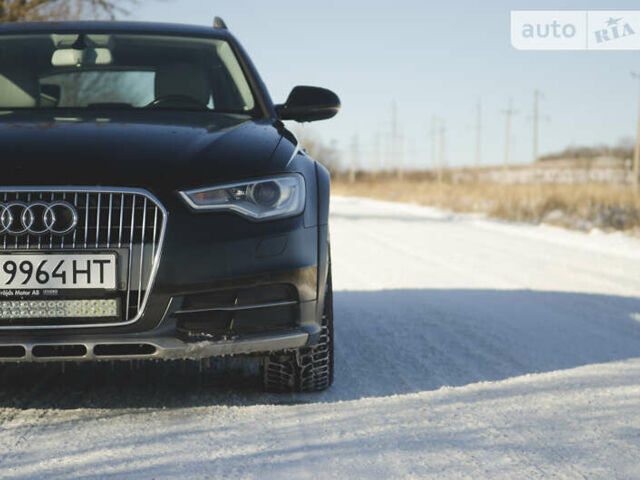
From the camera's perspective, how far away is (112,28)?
437cm

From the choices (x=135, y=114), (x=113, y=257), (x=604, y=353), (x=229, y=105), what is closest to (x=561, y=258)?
(x=604, y=353)

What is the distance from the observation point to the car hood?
277cm

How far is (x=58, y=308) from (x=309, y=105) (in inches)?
67.8

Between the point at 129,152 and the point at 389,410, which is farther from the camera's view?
the point at 389,410

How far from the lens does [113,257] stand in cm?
270

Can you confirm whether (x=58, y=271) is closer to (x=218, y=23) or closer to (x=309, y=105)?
(x=309, y=105)

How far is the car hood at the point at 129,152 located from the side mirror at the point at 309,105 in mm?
590

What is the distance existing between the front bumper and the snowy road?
0.84 feet

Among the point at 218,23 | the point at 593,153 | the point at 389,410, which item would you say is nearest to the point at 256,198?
the point at 389,410

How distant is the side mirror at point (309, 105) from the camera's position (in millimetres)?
3963

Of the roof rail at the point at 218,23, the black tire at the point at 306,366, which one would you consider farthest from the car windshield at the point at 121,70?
the black tire at the point at 306,366

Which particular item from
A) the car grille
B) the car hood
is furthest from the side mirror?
the car grille

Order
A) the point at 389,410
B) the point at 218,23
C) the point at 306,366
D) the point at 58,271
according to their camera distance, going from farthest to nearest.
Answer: the point at 218,23 → the point at 306,366 → the point at 389,410 → the point at 58,271

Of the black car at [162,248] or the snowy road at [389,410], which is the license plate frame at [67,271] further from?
the snowy road at [389,410]
